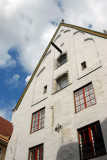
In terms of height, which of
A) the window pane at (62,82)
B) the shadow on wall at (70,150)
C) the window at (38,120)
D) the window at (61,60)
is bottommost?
the shadow on wall at (70,150)

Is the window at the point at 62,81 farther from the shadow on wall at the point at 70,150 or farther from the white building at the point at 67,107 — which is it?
the shadow on wall at the point at 70,150

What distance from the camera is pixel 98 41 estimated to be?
1302cm

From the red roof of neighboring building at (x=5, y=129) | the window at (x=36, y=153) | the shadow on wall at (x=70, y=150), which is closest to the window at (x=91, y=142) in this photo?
the shadow on wall at (x=70, y=150)

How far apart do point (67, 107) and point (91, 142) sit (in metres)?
3.03

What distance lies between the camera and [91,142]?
854 centimetres

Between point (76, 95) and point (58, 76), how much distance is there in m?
3.27

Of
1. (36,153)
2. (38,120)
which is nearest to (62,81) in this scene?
(38,120)

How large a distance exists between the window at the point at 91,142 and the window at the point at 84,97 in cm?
146

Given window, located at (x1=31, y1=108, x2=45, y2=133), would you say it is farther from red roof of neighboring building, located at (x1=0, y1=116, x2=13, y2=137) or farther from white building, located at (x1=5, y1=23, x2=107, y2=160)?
red roof of neighboring building, located at (x1=0, y1=116, x2=13, y2=137)

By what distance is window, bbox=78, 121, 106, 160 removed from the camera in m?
8.11

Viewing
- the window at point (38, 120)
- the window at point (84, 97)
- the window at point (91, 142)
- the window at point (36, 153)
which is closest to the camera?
the window at point (91, 142)

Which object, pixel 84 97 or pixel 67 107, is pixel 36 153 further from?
pixel 84 97

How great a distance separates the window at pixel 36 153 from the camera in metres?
10.5

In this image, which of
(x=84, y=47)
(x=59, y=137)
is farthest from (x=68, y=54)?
(x=59, y=137)
